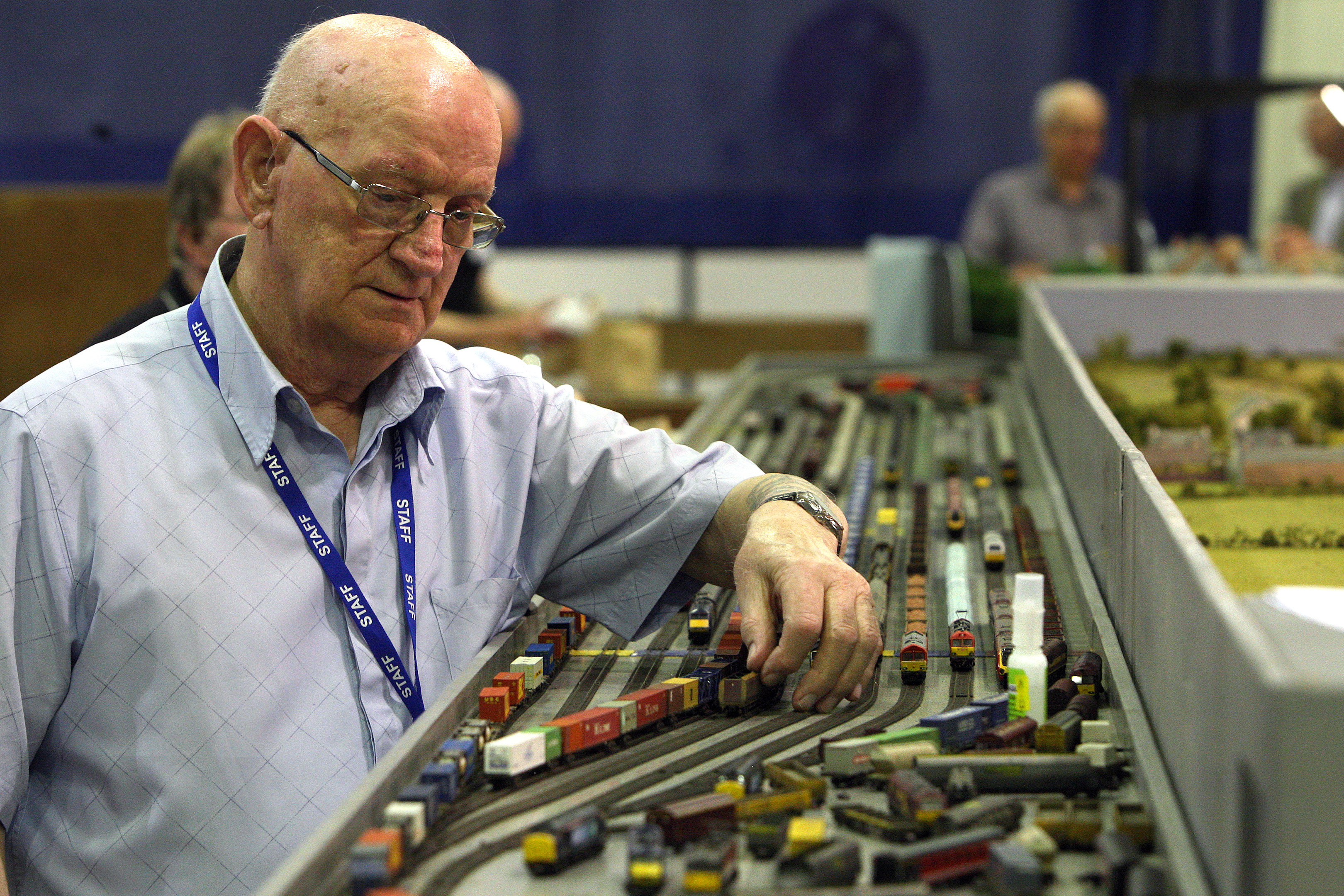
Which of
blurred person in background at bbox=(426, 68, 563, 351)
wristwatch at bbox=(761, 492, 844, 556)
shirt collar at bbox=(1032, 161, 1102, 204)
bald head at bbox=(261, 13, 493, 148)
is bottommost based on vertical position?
blurred person in background at bbox=(426, 68, 563, 351)

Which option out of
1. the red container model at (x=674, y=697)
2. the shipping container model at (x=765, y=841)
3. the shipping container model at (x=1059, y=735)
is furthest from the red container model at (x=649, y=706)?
the shipping container model at (x=1059, y=735)

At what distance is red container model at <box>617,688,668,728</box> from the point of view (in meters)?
1.69

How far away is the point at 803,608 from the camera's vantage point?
177 cm

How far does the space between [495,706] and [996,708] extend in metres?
0.59

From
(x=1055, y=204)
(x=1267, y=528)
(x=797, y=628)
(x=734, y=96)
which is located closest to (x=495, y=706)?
(x=797, y=628)

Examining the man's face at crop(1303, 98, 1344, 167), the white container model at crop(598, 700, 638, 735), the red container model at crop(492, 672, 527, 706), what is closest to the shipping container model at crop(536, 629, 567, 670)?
the red container model at crop(492, 672, 527, 706)

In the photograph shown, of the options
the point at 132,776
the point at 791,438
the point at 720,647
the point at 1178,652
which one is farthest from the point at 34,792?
the point at 791,438

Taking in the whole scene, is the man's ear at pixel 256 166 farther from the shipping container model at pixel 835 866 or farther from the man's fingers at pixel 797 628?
the shipping container model at pixel 835 866

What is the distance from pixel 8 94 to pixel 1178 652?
26.7ft

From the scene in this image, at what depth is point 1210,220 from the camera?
809 cm

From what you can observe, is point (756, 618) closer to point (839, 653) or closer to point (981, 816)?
point (839, 653)

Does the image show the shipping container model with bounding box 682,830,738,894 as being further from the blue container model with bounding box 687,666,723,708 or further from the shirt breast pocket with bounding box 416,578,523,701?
the shirt breast pocket with bounding box 416,578,523,701

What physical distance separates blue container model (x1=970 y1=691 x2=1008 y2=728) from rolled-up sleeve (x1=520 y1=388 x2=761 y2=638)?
0.55 m

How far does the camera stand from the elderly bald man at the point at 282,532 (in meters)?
1.70
